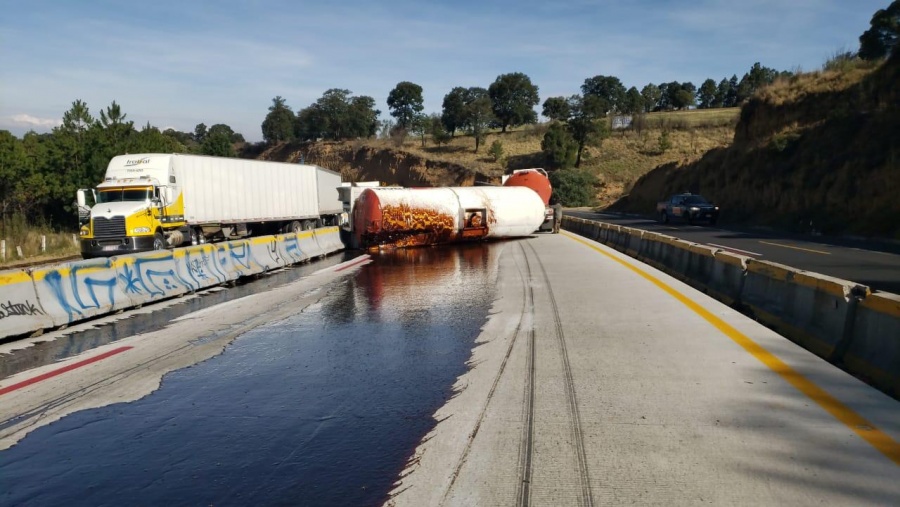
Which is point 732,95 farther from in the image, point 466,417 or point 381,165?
point 466,417

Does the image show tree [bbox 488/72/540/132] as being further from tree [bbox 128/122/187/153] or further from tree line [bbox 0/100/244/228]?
tree line [bbox 0/100/244/228]

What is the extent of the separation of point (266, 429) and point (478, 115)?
103 meters

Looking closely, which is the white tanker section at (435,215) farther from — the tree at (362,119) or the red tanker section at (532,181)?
the tree at (362,119)

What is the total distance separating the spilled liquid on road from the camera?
13.5 ft

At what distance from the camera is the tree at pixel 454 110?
4256 inches

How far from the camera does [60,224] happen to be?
43000 mm

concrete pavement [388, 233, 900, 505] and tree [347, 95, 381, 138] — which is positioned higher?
tree [347, 95, 381, 138]

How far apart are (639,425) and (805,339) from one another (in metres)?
3.33

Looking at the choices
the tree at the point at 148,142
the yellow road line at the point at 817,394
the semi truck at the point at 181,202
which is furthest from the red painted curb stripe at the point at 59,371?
the tree at the point at 148,142

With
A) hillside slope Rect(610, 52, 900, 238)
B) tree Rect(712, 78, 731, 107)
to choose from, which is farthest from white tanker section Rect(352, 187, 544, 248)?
tree Rect(712, 78, 731, 107)

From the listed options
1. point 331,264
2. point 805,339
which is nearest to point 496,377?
point 805,339

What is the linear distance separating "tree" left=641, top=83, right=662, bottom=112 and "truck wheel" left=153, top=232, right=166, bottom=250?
114 metres

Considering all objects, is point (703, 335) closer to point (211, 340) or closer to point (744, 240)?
point (211, 340)

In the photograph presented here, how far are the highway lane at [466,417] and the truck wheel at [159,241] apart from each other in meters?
14.9
